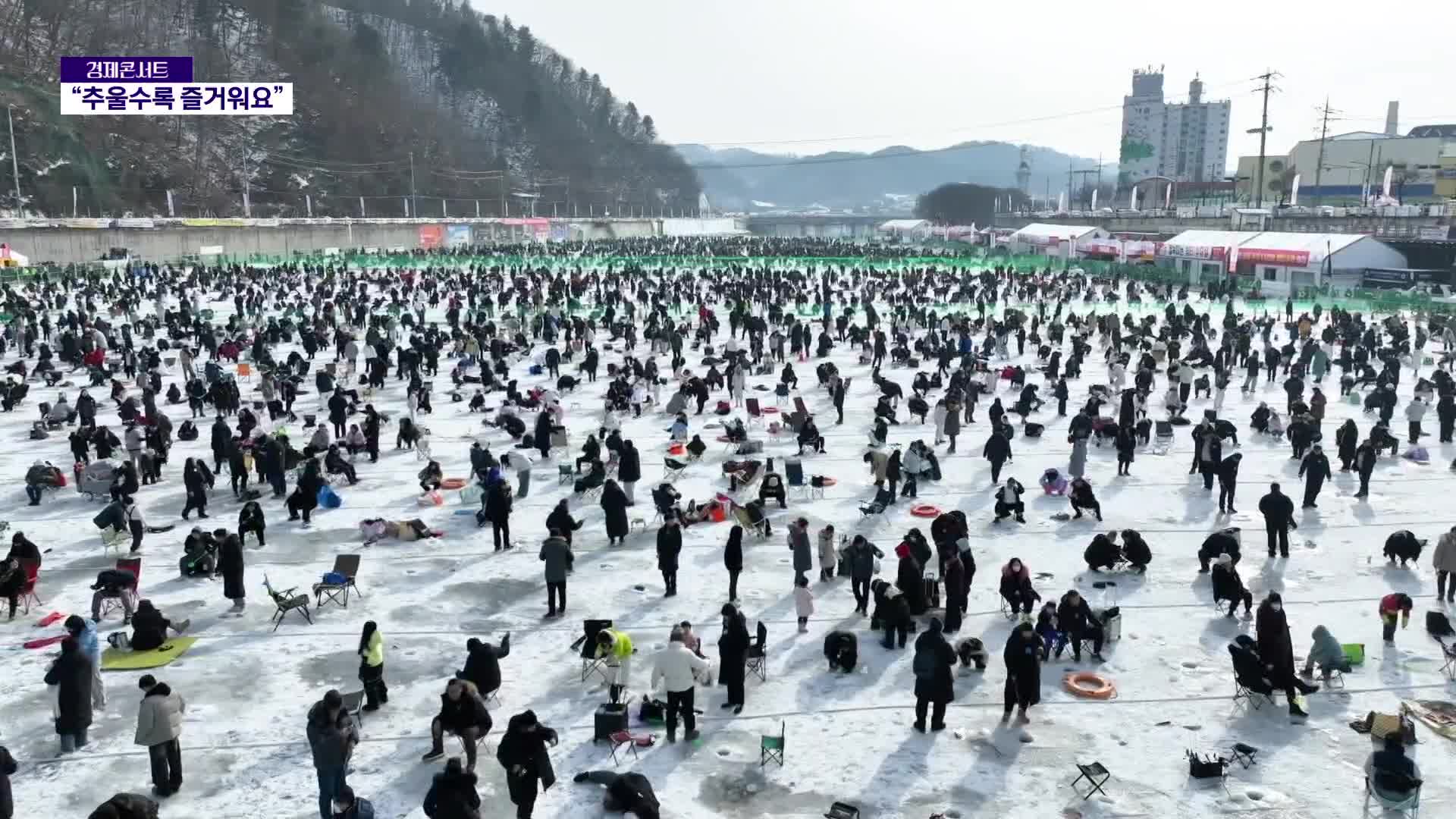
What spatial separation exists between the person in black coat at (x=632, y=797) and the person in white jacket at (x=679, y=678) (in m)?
1.11

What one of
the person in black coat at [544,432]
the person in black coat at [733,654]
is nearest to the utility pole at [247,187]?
the person in black coat at [544,432]

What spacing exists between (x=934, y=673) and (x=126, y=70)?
3962 inches

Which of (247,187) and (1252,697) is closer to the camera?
(1252,697)

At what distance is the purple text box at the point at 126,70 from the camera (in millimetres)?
84500

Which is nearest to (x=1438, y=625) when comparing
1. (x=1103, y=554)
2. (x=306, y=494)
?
(x=1103, y=554)

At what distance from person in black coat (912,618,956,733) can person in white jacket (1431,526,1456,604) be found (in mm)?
6719

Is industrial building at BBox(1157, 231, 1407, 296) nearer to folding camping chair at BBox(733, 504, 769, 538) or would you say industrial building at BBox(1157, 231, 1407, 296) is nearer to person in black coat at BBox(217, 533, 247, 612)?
folding camping chair at BBox(733, 504, 769, 538)

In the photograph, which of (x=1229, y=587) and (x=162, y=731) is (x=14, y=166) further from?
(x=1229, y=587)

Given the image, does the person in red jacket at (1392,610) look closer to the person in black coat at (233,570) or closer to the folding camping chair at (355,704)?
the folding camping chair at (355,704)

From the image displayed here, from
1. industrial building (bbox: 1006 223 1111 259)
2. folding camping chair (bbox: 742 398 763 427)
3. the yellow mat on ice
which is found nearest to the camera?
the yellow mat on ice

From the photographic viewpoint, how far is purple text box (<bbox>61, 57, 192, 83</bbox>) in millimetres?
84500

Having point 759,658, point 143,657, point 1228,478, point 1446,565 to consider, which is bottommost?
point 143,657

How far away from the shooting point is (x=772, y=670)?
11023 mm

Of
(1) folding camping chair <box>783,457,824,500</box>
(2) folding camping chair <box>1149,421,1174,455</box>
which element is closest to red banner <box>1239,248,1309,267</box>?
(2) folding camping chair <box>1149,421,1174,455</box>
